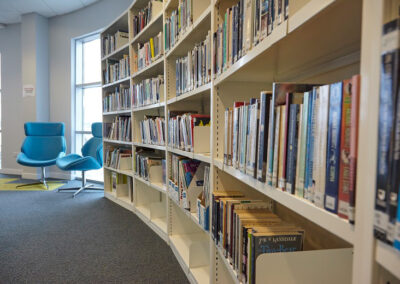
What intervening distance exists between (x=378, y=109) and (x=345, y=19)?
30 cm

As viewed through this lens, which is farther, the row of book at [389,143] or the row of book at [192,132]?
the row of book at [192,132]

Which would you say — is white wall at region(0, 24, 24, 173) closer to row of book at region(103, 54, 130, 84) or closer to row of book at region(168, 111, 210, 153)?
row of book at region(103, 54, 130, 84)

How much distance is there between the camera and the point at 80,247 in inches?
82.4

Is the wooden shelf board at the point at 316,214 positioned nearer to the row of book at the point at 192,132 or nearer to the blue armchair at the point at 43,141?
the row of book at the point at 192,132

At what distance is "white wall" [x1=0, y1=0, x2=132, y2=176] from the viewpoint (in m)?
4.44

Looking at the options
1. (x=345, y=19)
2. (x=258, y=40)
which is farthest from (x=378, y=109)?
(x=258, y=40)

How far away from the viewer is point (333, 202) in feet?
1.71

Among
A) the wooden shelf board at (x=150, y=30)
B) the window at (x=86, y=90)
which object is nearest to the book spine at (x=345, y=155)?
the wooden shelf board at (x=150, y=30)

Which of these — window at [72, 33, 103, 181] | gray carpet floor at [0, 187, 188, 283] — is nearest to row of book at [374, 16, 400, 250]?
gray carpet floor at [0, 187, 188, 283]

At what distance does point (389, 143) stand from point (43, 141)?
17.0 feet

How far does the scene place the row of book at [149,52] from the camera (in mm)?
2357

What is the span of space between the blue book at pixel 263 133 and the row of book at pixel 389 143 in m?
0.38

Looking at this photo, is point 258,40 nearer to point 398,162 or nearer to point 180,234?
point 398,162

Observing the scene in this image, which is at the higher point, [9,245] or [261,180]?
[261,180]
